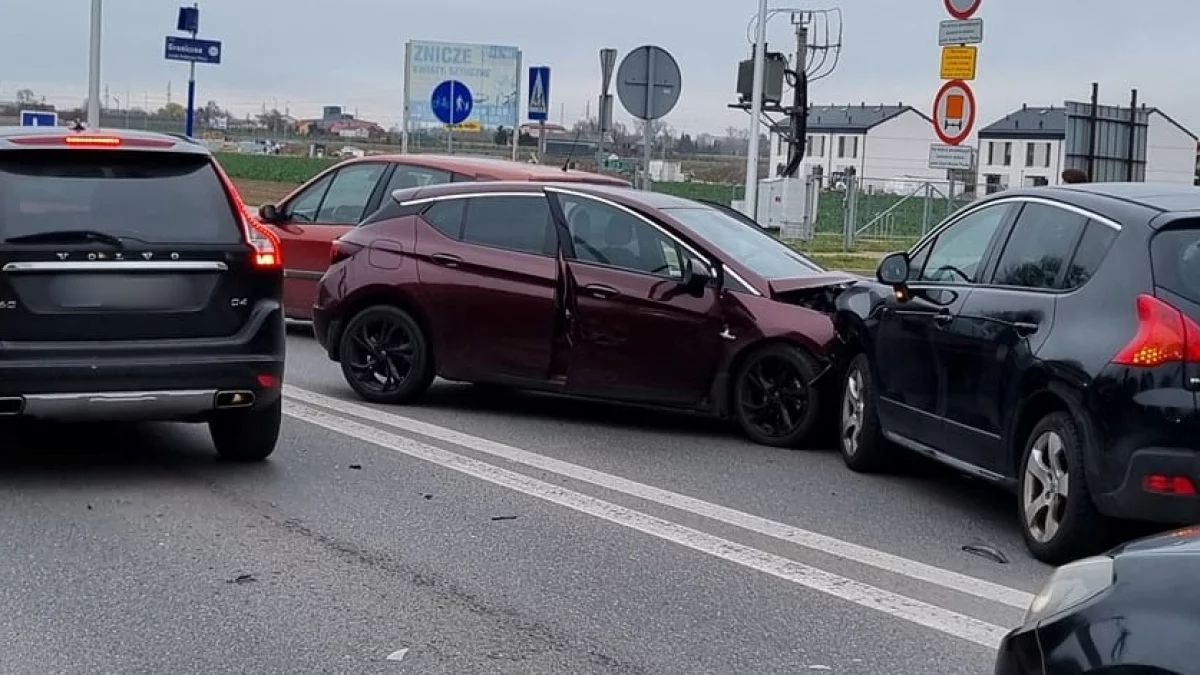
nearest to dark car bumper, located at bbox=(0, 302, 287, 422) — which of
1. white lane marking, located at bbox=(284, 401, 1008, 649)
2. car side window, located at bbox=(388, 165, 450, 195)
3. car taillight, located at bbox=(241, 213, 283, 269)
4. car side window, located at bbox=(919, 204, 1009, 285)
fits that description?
car taillight, located at bbox=(241, 213, 283, 269)

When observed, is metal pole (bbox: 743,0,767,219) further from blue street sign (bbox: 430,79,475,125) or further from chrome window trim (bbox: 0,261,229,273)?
chrome window trim (bbox: 0,261,229,273)

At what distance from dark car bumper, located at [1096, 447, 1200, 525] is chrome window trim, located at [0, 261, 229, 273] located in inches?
172

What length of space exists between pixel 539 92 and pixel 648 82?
4.86m

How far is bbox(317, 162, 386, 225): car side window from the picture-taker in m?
13.9

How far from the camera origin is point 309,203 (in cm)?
1426

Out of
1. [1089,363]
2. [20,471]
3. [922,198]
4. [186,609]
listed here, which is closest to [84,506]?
[20,471]

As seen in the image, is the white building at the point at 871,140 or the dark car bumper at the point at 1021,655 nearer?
the dark car bumper at the point at 1021,655

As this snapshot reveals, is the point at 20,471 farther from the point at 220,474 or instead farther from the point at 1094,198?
the point at 1094,198

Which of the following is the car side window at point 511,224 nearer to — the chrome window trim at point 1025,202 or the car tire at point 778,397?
the car tire at point 778,397

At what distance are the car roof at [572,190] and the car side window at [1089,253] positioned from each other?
3708 mm

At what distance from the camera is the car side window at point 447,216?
35.6ft

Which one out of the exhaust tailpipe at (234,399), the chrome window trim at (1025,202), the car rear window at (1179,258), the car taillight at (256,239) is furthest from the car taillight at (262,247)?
the car rear window at (1179,258)

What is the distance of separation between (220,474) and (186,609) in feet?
8.46

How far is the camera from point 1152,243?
22.1 ft
